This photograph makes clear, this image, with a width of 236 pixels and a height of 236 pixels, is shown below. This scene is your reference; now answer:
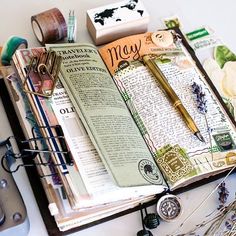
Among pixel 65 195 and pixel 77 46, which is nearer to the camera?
pixel 65 195

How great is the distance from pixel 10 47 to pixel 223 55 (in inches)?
17.2

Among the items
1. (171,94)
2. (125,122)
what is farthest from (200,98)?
(125,122)

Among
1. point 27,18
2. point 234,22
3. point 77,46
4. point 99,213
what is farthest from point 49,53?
point 234,22

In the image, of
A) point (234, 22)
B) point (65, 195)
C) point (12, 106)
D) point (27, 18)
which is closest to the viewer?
point (65, 195)

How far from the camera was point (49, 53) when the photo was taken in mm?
877

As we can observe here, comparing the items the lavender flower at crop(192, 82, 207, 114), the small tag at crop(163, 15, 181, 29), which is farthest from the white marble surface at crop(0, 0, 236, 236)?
the lavender flower at crop(192, 82, 207, 114)

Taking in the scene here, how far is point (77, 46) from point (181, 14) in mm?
303

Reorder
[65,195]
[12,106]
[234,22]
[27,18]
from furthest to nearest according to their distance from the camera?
[234,22], [27,18], [12,106], [65,195]

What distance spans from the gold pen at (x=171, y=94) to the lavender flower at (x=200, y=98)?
33 mm

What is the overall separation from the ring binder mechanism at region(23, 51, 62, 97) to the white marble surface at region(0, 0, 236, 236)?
99 mm

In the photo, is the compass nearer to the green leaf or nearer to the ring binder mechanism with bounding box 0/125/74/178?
the ring binder mechanism with bounding box 0/125/74/178

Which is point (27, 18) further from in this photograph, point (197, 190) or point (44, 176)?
point (197, 190)

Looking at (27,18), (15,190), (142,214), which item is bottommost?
(142,214)

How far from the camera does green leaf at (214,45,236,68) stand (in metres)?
1.04
